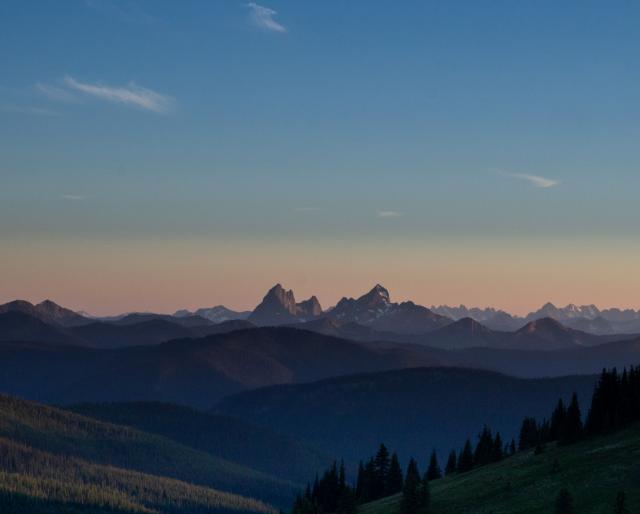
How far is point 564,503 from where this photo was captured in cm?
9050

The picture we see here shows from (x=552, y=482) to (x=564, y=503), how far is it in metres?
14.1

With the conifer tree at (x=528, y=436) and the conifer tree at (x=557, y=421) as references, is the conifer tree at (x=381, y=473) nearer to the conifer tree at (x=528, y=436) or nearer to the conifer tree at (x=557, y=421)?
the conifer tree at (x=528, y=436)

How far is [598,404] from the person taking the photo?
133 metres

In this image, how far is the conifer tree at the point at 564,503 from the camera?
9031cm

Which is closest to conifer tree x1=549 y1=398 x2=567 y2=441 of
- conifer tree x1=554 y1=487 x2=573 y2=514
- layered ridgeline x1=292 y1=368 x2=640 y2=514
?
layered ridgeline x1=292 y1=368 x2=640 y2=514

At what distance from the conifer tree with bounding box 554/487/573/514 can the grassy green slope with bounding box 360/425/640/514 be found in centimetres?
120

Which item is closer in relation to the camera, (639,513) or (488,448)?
(639,513)

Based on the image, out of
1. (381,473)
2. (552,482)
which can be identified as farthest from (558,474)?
(381,473)

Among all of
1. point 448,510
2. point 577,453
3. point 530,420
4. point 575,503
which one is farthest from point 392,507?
point 530,420

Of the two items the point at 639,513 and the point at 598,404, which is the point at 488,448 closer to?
the point at 598,404

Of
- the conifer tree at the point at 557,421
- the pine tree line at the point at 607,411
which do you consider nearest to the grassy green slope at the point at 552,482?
the pine tree line at the point at 607,411

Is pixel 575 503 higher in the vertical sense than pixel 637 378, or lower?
lower

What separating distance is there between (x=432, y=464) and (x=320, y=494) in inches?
922

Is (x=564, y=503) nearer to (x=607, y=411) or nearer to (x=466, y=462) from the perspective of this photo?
(x=607, y=411)
